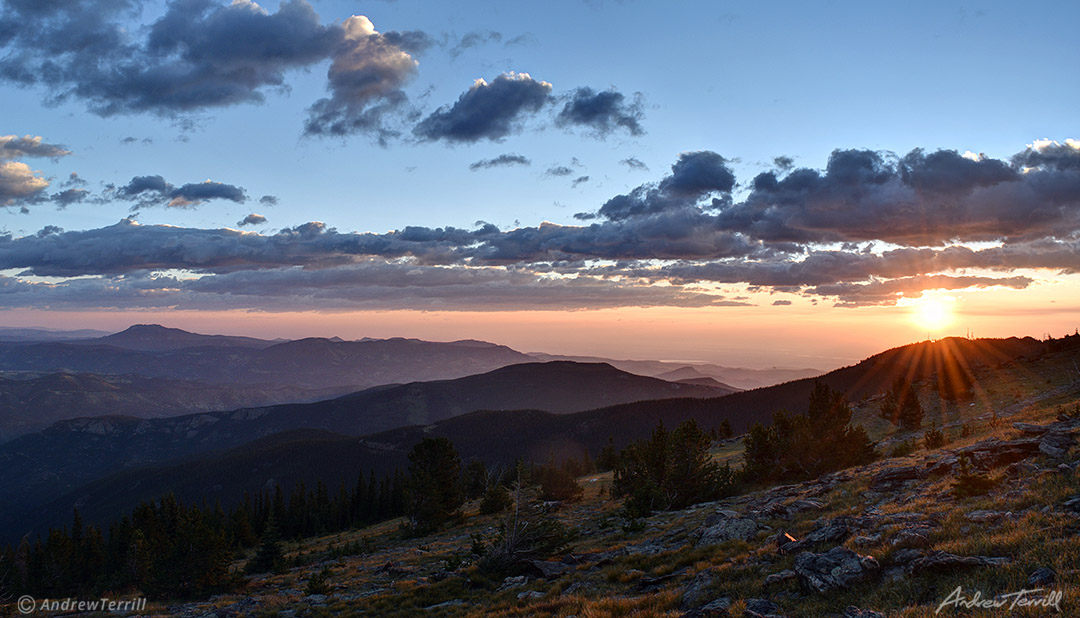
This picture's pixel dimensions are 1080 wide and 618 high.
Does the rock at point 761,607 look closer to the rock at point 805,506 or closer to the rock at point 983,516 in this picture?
the rock at point 983,516

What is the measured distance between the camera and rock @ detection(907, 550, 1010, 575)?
11.8m

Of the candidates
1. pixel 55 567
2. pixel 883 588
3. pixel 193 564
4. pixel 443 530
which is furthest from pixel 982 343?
pixel 55 567

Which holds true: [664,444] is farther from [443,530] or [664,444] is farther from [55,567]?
[55,567]

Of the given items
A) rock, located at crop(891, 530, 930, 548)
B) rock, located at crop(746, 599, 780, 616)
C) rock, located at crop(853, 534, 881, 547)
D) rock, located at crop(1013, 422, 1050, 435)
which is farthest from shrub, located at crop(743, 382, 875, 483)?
rock, located at crop(746, 599, 780, 616)

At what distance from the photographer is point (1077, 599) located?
906 cm

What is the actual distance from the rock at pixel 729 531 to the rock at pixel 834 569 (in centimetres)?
728

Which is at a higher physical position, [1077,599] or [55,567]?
[1077,599]

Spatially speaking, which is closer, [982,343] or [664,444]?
[664,444]

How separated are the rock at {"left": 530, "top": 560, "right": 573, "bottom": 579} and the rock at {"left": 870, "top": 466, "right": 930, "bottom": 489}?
54.7ft

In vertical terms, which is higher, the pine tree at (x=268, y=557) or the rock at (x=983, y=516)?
the rock at (x=983, y=516)

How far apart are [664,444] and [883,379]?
158638 mm

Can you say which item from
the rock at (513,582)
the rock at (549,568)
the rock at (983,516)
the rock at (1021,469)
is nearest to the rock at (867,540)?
the rock at (983,516)

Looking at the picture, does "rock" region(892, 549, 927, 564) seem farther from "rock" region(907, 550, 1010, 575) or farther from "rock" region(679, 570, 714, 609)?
"rock" region(679, 570, 714, 609)

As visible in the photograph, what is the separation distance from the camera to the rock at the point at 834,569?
12820mm
